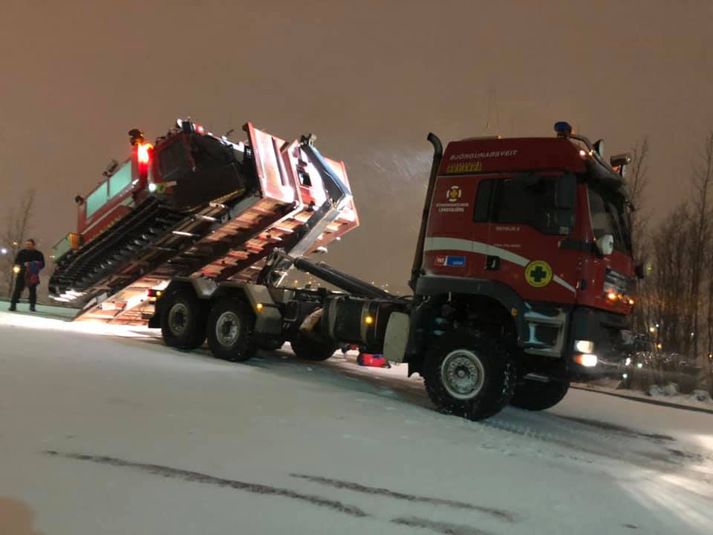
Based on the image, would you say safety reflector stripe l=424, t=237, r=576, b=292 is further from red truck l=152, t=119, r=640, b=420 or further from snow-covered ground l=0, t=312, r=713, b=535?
snow-covered ground l=0, t=312, r=713, b=535

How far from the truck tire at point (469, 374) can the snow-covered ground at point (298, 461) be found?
0.21 meters

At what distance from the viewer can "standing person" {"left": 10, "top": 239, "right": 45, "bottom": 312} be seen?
45.7 feet

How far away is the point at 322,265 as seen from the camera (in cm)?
942

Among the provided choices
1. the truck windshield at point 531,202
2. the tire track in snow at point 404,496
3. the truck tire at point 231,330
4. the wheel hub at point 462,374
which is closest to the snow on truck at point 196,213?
the truck tire at point 231,330

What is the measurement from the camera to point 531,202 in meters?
5.98

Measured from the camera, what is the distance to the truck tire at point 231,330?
8.51 metres

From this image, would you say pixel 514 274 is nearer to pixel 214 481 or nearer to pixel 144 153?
pixel 214 481

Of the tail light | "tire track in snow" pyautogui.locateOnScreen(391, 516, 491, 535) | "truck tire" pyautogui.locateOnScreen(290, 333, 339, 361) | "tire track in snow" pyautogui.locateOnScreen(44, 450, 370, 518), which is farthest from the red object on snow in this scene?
"tire track in snow" pyautogui.locateOnScreen(391, 516, 491, 535)

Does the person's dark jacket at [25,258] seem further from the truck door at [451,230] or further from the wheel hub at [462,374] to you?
the wheel hub at [462,374]

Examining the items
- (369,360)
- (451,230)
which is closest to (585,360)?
(451,230)

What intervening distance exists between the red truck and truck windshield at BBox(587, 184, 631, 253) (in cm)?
1

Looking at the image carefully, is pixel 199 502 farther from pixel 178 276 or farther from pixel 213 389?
pixel 178 276

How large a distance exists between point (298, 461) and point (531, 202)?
3.59 metres

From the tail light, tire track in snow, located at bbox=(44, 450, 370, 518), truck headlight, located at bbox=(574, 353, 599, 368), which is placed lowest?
tire track in snow, located at bbox=(44, 450, 370, 518)
